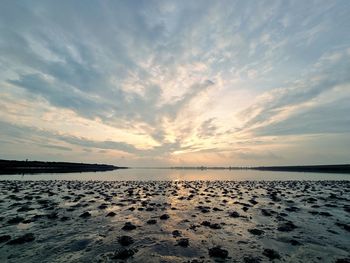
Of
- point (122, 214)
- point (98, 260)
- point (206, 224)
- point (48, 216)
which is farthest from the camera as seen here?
point (122, 214)

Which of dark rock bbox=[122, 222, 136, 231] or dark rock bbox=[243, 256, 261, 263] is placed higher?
dark rock bbox=[122, 222, 136, 231]

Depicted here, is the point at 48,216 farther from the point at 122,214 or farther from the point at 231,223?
the point at 231,223

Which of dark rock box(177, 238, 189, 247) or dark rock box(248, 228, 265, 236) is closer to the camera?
dark rock box(177, 238, 189, 247)

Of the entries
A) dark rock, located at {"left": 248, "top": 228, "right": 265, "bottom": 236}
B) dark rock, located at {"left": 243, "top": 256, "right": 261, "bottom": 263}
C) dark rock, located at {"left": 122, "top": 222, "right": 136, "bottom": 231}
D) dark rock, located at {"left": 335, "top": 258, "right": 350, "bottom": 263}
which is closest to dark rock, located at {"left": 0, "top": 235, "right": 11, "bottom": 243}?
dark rock, located at {"left": 122, "top": 222, "right": 136, "bottom": 231}

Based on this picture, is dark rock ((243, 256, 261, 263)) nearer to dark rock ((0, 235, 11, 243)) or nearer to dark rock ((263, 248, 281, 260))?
dark rock ((263, 248, 281, 260))

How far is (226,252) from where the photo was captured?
31.5ft

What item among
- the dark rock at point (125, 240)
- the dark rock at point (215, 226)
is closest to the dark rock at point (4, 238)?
the dark rock at point (125, 240)

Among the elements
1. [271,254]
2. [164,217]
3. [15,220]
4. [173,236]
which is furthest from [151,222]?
[15,220]

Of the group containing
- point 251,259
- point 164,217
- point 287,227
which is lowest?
point 251,259

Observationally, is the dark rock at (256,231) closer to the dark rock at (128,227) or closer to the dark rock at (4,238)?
the dark rock at (128,227)

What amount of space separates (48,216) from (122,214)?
16.5 ft

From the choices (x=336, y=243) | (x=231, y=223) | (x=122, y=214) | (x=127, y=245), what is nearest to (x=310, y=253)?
(x=336, y=243)

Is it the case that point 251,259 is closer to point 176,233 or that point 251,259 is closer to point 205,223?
point 176,233

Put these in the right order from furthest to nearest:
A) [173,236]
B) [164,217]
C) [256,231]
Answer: [164,217], [256,231], [173,236]
